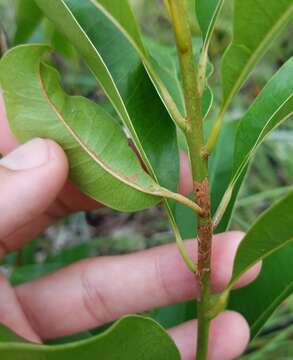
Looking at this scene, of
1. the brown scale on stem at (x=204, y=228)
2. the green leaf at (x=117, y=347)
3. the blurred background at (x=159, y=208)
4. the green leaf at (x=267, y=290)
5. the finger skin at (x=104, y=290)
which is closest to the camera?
the green leaf at (x=117, y=347)

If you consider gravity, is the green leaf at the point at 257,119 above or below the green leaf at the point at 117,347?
above

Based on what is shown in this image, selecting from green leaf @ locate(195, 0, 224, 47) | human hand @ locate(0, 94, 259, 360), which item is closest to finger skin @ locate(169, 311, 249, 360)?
human hand @ locate(0, 94, 259, 360)

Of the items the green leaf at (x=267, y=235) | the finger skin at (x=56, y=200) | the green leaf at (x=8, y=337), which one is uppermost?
the green leaf at (x=267, y=235)

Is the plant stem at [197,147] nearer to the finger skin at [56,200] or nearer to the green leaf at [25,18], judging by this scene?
the finger skin at [56,200]

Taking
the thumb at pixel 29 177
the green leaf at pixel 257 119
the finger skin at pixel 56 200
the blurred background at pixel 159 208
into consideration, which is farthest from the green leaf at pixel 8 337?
the blurred background at pixel 159 208

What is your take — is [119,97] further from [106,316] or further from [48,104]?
[106,316]

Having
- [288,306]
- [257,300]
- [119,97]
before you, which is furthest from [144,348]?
[288,306]
